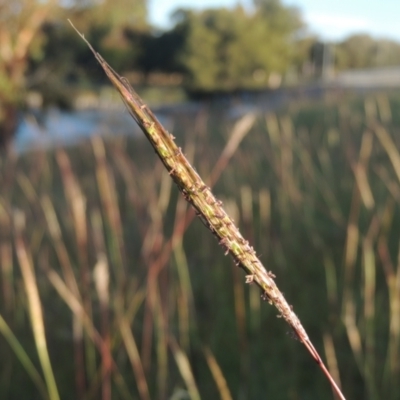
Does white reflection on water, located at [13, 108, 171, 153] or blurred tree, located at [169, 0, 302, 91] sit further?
blurred tree, located at [169, 0, 302, 91]

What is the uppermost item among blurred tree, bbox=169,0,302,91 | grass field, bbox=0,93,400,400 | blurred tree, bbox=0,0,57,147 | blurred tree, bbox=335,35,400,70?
blurred tree, bbox=335,35,400,70

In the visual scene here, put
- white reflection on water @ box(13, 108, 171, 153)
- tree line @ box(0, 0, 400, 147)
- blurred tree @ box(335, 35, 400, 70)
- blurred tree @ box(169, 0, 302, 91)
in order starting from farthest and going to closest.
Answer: blurred tree @ box(335, 35, 400, 70)
blurred tree @ box(169, 0, 302, 91)
tree line @ box(0, 0, 400, 147)
white reflection on water @ box(13, 108, 171, 153)

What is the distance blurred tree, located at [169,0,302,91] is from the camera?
2364cm

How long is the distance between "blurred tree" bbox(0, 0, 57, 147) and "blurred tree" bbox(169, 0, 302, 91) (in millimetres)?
16035

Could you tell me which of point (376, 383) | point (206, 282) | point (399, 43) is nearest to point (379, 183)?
point (206, 282)

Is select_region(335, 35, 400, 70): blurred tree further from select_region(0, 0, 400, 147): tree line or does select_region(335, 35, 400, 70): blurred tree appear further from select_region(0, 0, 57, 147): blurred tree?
select_region(0, 0, 57, 147): blurred tree

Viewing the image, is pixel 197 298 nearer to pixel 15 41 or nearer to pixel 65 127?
pixel 65 127

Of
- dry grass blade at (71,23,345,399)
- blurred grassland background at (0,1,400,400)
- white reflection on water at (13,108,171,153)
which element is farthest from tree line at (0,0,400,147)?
dry grass blade at (71,23,345,399)

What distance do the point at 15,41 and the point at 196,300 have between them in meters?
7.55

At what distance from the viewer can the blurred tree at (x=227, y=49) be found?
2364cm

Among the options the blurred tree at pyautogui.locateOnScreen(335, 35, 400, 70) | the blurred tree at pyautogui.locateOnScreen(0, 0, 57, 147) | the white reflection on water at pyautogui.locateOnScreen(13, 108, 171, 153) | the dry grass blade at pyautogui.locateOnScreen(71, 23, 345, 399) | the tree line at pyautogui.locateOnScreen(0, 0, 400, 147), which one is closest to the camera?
the dry grass blade at pyautogui.locateOnScreen(71, 23, 345, 399)

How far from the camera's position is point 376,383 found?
1.04 metres

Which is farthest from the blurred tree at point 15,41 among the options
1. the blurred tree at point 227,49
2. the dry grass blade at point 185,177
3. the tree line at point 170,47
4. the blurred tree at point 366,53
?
the blurred tree at point 366,53

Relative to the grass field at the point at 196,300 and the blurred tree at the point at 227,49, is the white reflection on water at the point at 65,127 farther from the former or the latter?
the blurred tree at the point at 227,49
